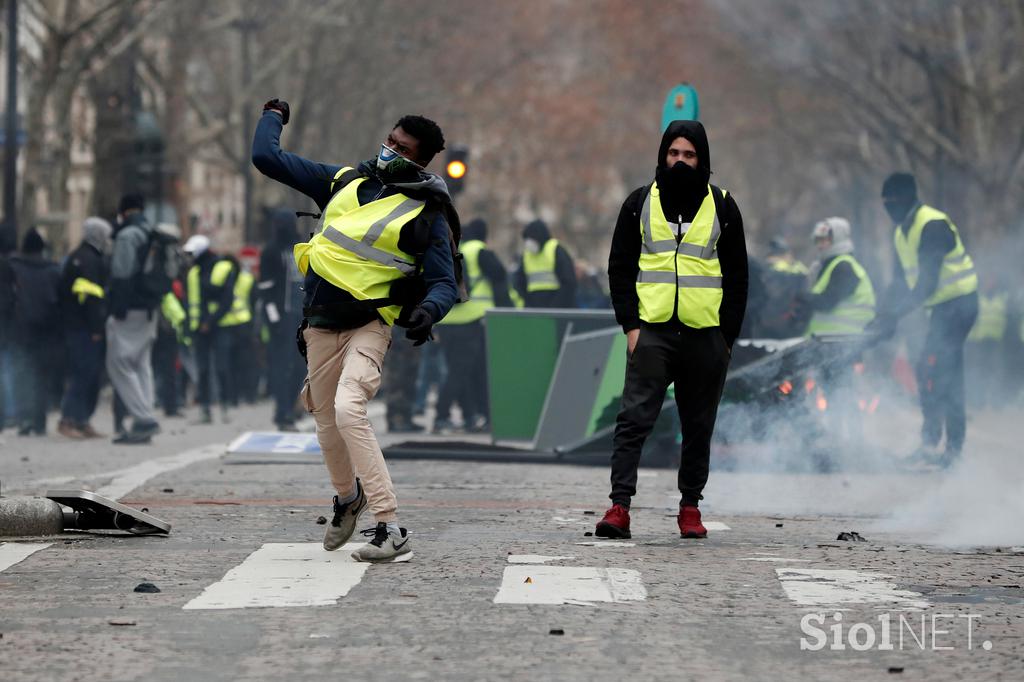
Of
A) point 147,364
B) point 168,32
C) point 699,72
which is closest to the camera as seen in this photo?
point 147,364

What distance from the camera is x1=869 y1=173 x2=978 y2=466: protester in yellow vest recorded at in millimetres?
15133

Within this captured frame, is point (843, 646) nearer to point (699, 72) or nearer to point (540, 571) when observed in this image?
point (540, 571)

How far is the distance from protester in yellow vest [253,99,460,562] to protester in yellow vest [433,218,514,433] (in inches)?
437

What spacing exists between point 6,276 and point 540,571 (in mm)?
12478

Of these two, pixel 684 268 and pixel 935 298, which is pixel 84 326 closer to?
pixel 935 298

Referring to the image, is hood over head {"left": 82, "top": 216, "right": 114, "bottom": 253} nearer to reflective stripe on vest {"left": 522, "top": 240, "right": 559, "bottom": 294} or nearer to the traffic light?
reflective stripe on vest {"left": 522, "top": 240, "right": 559, "bottom": 294}

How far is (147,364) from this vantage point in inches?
712

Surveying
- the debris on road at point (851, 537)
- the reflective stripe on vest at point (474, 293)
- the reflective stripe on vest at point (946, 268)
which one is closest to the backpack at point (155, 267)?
the reflective stripe on vest at point (474, 293)

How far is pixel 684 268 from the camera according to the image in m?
9.55

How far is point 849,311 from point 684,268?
7690 mm

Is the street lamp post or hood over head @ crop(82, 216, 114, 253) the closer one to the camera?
hood over head @ crop(82, 216, 114, 253)

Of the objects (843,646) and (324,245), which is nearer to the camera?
(843,646)

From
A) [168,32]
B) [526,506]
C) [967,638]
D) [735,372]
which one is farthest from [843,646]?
[168,32]

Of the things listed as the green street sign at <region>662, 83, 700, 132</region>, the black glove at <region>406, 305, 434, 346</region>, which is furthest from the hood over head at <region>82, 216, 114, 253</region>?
the black glove at <region>406, 305, 434, 346</region>
